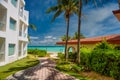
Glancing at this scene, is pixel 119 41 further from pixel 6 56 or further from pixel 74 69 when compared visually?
pixel 6 56

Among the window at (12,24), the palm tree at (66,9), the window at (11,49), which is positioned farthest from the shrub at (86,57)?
the window at (12,24)

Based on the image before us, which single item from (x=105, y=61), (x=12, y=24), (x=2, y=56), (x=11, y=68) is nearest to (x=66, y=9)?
(x=12, y=24)

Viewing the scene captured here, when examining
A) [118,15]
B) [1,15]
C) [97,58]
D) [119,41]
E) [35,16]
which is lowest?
[97,58]

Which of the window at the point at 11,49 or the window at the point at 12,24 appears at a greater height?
the window at the point at 12,24

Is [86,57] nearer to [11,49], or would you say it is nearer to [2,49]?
[2,49]

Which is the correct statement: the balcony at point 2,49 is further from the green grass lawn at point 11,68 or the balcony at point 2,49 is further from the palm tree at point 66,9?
the palm tree at point 66,9

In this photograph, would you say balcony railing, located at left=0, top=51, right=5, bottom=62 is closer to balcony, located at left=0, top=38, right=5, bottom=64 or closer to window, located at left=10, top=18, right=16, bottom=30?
balcony, located at left=0, top=38, right=5, bottom=64

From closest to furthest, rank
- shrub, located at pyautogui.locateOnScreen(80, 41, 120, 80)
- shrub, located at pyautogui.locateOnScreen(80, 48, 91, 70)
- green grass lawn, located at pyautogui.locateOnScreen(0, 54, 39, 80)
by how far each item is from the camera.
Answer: shrub, located at pyautogui.locateOnScreen(80, 41, 120, 80) → green grass lawn, located at pyautogui.locateOnScreen(0, 54, 39, 80) → shrub, located at pyautogui.locateOnScreen(80, 48, 91, 70)

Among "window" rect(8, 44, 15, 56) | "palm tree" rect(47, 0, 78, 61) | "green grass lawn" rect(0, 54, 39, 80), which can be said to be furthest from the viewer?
"palm tree" rect(47, 0, 78, 61)

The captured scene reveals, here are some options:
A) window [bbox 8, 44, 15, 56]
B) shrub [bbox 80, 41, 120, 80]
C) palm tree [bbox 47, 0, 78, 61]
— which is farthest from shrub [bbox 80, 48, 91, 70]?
window [bbox 8, 44, 15, 56]

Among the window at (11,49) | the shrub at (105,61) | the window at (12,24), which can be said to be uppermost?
the window at (12,24)

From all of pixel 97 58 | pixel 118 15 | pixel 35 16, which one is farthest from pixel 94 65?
pixel 35 16

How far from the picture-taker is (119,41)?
21.5 m

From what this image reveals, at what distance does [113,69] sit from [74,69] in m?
6.68
